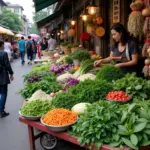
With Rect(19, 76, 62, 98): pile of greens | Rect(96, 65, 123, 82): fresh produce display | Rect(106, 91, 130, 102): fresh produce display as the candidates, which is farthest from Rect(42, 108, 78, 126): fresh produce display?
Rect(19, 76, 62, 98): pile of greens

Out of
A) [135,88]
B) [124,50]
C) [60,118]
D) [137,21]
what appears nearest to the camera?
[60,118]

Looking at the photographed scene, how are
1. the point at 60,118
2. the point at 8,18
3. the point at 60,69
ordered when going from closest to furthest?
the point at 60,118 < the point at 60,69 < the point at 8,18

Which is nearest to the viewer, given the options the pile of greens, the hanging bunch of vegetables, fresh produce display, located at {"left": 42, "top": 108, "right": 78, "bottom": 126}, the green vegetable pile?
the green vegetable pile

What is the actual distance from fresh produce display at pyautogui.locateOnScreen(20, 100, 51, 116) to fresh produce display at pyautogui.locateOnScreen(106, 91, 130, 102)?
0.90m

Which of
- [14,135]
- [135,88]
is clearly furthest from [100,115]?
[14,135]

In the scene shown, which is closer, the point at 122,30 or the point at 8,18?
the point at 122,30

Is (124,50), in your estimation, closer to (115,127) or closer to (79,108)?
(79,108)

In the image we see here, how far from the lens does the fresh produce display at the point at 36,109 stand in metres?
3.20

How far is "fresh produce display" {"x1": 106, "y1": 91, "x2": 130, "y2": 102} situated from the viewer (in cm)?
304

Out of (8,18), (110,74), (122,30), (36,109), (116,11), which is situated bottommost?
(36,109)

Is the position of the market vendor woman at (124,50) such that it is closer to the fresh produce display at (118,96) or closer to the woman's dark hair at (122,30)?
the woman's dark hair at (122,30)

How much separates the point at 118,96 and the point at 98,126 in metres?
0.86

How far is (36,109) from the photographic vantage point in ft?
10.6

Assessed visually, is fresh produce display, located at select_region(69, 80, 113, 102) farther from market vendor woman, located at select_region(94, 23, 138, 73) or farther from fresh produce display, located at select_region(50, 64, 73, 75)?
fresh produce display, located at select_region(50, 64, 73, 75)
